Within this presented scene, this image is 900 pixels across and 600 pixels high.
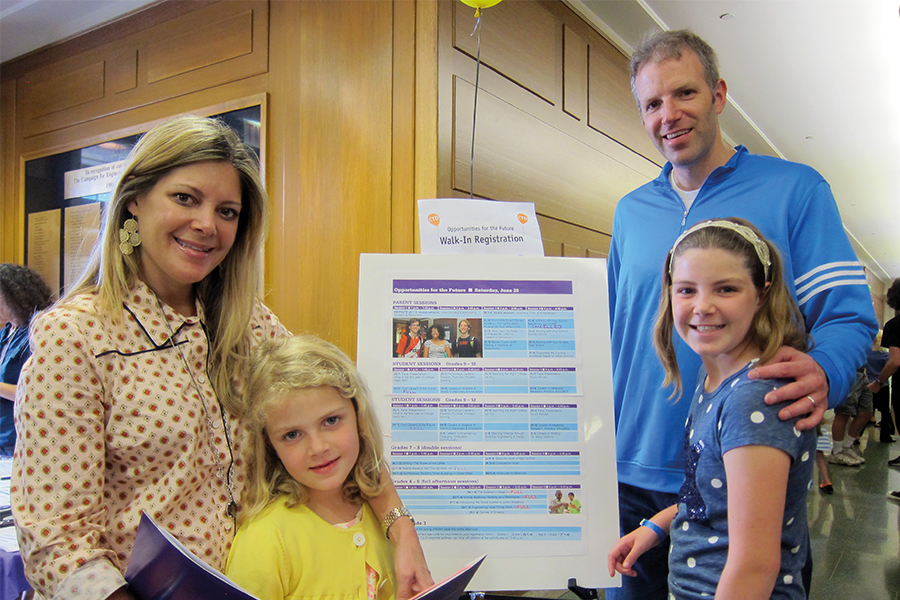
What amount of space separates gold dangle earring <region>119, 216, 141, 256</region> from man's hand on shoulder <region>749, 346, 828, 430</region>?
3.90ft

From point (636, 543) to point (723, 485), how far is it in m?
0.32

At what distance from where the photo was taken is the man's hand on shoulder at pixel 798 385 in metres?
0.99

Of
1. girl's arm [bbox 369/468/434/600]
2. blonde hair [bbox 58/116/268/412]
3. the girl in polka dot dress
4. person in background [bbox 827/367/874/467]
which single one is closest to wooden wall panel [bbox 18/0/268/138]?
blonde hair [bbox 58/116/268/412]

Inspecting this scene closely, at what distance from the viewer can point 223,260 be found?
1248mm

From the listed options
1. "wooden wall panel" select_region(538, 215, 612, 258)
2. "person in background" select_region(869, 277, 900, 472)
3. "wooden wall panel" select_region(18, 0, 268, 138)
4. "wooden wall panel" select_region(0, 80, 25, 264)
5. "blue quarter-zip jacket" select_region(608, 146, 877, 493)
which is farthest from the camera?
"person in background" select_region(869, 277, 900, 472)

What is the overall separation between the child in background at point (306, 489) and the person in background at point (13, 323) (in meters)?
2.40

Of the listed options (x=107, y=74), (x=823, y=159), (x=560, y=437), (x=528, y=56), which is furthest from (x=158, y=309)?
(x=823, y=159)

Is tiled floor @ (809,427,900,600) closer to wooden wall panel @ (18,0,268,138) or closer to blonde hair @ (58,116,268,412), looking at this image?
blonde hair @ (58,116,268,412)

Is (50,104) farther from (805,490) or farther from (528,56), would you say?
(805,490)

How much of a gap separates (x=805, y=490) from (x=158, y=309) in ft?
4.21

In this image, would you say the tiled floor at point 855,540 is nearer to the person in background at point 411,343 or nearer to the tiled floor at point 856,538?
the tiled floor at point 856,538

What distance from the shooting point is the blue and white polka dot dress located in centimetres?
99

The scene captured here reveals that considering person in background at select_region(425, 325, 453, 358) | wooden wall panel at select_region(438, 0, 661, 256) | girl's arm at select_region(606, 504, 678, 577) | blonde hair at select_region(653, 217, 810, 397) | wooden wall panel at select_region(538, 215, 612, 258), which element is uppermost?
wooden wall panel at select_region(438, 0, 661, 256)

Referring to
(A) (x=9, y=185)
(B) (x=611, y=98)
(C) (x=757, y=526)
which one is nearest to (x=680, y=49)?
(C) (x=757, y=526)
